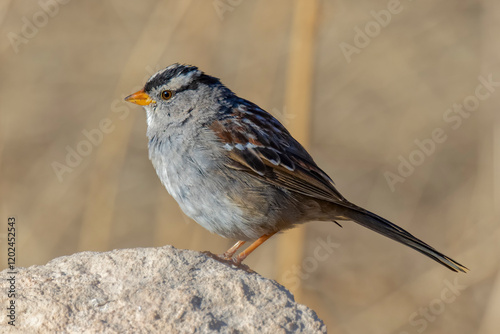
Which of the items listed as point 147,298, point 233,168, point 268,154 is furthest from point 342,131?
point 147,298

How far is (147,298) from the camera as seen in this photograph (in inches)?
109

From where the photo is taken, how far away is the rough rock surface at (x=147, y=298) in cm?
267

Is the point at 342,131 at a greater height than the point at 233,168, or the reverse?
the point at 342,131

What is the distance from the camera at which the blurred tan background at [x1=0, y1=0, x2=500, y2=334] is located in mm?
5883

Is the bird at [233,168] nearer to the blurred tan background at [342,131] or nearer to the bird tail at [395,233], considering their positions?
the bird tail at [395,233]

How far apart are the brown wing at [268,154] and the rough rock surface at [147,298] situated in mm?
989

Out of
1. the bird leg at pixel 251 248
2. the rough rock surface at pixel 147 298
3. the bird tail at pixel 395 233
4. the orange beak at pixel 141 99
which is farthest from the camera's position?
the orange beak at pixel 141 99

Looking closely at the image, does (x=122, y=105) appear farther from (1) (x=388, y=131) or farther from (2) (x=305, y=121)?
(1) (x=388, y=131)

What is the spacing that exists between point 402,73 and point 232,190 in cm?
364

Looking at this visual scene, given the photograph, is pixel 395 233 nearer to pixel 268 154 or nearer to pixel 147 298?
pixel 268 154

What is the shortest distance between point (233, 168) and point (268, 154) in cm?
25

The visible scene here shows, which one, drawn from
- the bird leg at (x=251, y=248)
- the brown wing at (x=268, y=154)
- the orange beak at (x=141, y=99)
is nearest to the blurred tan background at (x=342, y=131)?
the orange beak at (x=141, y=99)

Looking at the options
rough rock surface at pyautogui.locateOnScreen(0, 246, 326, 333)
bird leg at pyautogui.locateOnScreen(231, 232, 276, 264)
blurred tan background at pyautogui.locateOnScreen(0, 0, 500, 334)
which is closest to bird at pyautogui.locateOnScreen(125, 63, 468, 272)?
bird leg at pyautogui.locateOnScreen(231, 232, 276, 264)

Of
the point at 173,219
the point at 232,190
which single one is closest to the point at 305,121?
the point at 232,190
